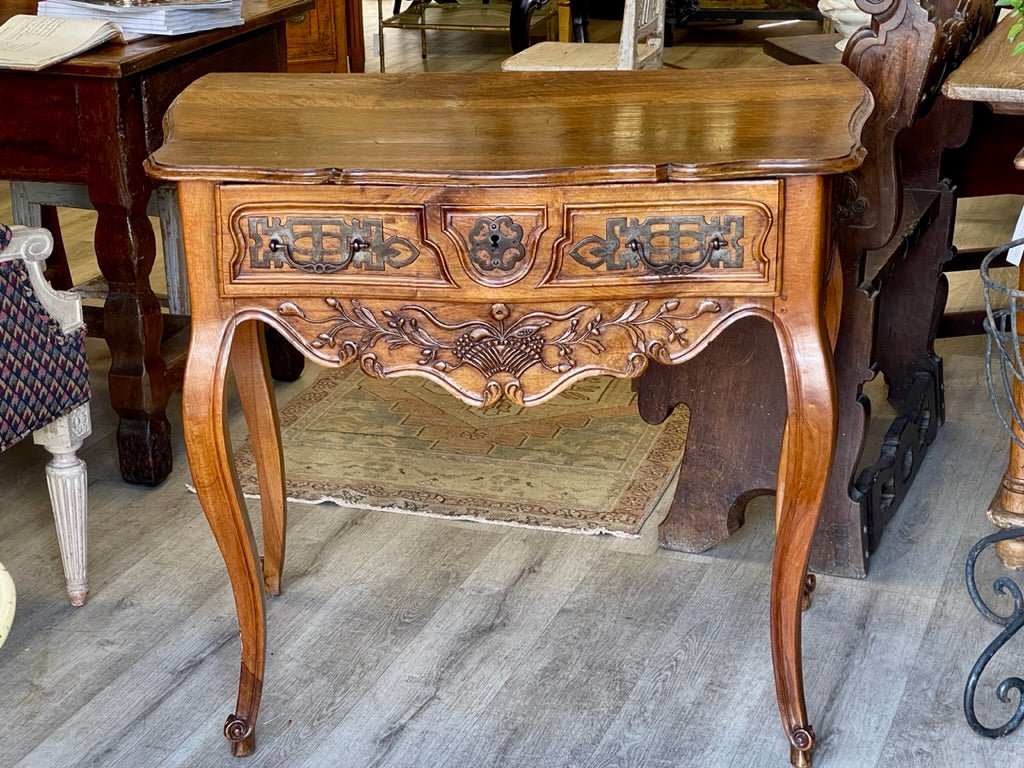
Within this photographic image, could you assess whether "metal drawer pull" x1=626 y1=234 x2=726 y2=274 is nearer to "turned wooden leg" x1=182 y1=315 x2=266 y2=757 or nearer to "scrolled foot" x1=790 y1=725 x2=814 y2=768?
"turned wooden leg" x1=182 y1=315 x2=266 y2=757

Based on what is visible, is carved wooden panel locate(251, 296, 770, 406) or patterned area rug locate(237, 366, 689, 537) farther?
patterned area rug locate(237, 366, 689, 537)

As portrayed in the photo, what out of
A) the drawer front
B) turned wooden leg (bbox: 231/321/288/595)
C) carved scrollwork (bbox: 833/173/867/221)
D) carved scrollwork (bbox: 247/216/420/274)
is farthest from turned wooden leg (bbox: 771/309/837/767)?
turned wooden leg (bbox: 231/321/288/595)

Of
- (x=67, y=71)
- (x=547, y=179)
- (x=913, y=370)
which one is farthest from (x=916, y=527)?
(x=67, y=71)

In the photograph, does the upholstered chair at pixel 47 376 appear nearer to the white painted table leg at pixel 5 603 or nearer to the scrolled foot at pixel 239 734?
the white painted table leg at pixel 5 603

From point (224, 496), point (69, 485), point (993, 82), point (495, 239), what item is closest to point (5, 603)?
point (69, 485)

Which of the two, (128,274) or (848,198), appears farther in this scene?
(128,274)

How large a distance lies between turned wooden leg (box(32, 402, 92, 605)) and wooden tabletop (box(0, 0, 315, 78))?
0.64m

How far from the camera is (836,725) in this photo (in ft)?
6.65

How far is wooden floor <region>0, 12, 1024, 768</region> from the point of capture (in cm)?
200

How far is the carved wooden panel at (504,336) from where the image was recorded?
1.73 m

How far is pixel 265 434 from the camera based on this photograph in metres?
2.28

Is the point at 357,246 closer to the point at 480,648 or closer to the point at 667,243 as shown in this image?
the point at 667,243

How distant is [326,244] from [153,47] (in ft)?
3.82

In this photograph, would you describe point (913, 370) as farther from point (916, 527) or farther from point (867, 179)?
point (867, 179)
